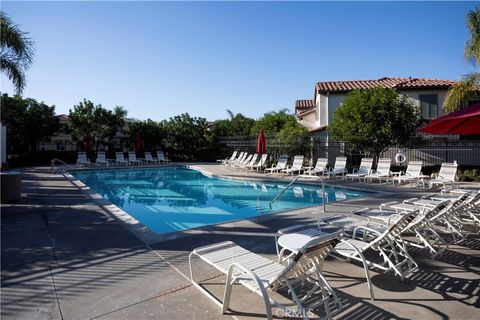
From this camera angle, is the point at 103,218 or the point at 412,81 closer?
the point at 103,218

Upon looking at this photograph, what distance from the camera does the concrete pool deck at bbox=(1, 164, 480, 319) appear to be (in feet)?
10.2

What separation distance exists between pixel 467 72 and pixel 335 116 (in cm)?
606

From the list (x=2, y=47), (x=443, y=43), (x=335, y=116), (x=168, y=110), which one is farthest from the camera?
(x=168, y=110)

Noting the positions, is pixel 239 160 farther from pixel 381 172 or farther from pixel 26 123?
pixel 26 123

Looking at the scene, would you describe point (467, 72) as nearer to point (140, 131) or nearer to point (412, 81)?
point (412, 81)

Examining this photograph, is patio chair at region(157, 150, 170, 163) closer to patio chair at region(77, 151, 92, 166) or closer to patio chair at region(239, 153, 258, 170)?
patio chair at region(77, 151, 92, 166)

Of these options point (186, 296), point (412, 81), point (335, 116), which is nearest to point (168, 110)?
point (335, 116)

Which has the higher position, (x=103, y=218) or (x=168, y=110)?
(x=168, y=110)

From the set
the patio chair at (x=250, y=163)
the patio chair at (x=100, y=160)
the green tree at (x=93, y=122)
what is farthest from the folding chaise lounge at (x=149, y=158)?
the patio chair at (x=250, y=163)

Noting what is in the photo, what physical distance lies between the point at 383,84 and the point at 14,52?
22045mm

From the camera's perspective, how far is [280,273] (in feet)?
9.11

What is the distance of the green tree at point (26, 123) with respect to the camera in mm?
23062

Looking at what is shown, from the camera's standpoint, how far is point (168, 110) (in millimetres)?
29562

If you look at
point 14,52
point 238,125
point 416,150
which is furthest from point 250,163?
point 238,125
